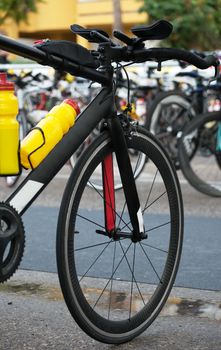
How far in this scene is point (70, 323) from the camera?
3.53 m

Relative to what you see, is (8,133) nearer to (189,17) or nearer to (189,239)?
(189,239)

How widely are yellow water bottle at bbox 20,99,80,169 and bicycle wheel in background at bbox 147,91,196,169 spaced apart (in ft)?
16.6

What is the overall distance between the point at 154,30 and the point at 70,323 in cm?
139

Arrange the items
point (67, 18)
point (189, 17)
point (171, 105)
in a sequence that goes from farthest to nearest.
→ point (67, 18), point (189, 17), point (171, 105)

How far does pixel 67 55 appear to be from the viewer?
2.86 m

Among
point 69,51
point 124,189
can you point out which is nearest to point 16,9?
point 124,189

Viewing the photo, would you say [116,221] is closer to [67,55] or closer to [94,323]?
[94,323]

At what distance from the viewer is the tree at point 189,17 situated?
24938mm

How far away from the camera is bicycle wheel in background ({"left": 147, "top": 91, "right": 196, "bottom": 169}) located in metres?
8.00

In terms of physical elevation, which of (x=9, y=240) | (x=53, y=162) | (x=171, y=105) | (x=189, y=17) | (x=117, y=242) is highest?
(x=53, y=162)

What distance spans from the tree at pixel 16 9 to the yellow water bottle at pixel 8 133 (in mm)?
28085

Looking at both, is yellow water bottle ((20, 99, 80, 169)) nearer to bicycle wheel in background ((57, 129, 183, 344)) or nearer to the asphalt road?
bicycle wheel in background ((57, 129, 183, 344))

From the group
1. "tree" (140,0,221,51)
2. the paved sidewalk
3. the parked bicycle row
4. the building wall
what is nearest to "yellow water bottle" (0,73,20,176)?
the paved sidewalk

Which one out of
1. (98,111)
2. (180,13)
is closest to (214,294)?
(98,111)
